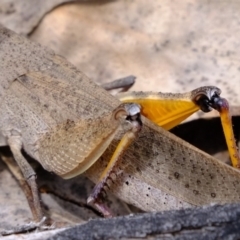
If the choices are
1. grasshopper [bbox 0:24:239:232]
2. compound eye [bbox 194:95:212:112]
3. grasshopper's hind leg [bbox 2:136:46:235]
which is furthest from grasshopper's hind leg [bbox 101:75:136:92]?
compound eye [bbox 194:95:212:112]

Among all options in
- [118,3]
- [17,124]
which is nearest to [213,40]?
[118,3]

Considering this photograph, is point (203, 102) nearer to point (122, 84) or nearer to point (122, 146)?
point (122, 146)

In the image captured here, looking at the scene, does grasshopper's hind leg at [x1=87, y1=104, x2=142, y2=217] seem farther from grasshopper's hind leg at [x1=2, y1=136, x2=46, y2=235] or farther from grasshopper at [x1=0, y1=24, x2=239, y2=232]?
grasshopper's hind leg at [x1=2, y1=136, x2=46, y2=235]

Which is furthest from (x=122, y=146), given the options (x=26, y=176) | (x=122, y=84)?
(x=122, y=84)

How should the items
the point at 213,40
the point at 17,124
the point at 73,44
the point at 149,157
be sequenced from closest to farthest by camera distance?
1. the point at 149,157
2. the point at 17,124
3. the point at 213,40
4. the point at 73,44

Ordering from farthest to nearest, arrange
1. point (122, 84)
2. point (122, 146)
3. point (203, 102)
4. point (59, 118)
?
point (122, 84)
point (59, 118)
point (203, 102)
point (122, 146)

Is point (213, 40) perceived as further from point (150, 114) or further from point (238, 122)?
point (150, 114)
